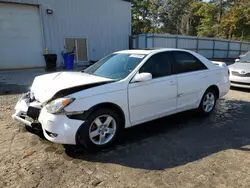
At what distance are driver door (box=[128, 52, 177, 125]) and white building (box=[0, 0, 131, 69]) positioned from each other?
10.4m

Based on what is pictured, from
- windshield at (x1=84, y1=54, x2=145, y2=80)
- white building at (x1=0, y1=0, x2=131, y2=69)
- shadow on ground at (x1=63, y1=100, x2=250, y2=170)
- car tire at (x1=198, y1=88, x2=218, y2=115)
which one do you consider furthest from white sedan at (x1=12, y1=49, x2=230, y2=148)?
white building at (x1=0, y1=0, x2=131, y2=69)

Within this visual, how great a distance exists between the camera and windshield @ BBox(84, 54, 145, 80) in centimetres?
402

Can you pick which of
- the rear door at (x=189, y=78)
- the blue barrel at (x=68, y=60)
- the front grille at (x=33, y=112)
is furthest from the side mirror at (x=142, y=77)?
the blue barrel at (x=68, y=60)

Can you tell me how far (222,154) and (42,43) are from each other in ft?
39.2

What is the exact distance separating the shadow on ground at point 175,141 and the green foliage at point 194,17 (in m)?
26.9

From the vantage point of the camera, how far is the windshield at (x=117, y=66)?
4020mm

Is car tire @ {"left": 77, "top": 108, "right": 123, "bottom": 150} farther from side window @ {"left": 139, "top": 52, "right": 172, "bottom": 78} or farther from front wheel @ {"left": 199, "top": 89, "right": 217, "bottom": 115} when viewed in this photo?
front wheel @ {"left": 199, "top": 89, "right": 217, "bottom": 115}

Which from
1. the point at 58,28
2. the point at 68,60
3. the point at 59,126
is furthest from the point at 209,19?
the point at 59,126

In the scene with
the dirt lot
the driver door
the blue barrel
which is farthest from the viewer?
the blue barrel

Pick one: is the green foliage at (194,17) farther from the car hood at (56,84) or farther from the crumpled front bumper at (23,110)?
the crumpled front bumper at (23,110)

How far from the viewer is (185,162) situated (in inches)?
129

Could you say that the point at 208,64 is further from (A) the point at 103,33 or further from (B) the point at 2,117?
(A) the point at 103,33

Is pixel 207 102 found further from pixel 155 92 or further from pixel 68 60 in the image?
pixel 68 60

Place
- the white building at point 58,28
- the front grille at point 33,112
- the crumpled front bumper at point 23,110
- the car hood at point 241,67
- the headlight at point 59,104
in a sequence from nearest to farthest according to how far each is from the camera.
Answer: the headlight at point 59,104
the front grille at point 33,112
the crumpled front bumper at point 23,110
the car hood at point 241,67
the white building at point 58,28
